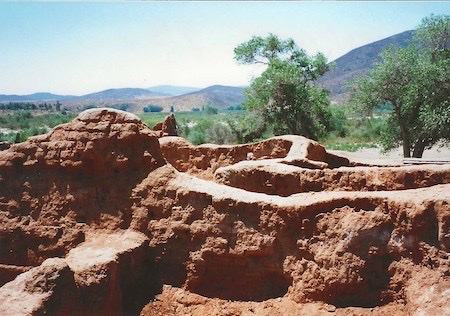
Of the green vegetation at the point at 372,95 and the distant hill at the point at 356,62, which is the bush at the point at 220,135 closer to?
the green vegetation at the point at 372,95

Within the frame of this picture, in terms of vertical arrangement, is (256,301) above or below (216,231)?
below

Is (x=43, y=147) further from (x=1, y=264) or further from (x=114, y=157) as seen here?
(x=1, y=264)

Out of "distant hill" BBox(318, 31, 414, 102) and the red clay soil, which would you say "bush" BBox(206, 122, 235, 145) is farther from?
"distant hill" BBox(318, 31, 414, 102)

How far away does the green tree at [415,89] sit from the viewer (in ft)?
62.7

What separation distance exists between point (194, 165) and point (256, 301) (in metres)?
8.23

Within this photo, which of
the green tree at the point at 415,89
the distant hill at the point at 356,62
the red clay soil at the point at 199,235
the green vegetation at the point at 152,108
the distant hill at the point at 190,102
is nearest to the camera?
the red clay soil at the point at 199,235

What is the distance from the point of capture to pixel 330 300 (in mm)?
6211

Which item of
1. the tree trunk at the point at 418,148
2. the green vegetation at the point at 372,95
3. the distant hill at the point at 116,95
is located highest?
the distant hill at the point at 116,95

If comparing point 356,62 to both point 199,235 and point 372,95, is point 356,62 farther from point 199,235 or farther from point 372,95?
point 199,235

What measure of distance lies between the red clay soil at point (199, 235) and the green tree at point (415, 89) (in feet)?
38.4

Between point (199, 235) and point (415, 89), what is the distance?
15.5 metres

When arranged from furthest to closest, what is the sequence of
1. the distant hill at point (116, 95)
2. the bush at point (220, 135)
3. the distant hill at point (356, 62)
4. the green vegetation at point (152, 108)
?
the distant hill at point (116, 95), the distant hill at point (356, 62), the green vegetation at point (152, 108), the bush at point (220, 135)

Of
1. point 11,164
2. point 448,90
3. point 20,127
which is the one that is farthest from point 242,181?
point 20,127

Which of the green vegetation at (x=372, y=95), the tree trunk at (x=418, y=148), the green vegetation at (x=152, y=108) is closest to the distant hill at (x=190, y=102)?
the green vegetation at (x=152, y=108)
